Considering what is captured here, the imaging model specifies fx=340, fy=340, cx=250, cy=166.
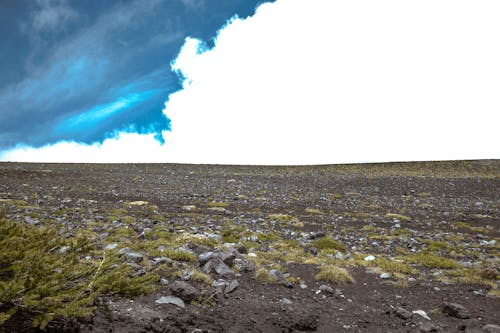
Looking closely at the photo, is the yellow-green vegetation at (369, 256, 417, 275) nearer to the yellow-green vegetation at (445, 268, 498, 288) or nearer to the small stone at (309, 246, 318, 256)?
the yellow-green vegetation at (445, 268, 498, 288)

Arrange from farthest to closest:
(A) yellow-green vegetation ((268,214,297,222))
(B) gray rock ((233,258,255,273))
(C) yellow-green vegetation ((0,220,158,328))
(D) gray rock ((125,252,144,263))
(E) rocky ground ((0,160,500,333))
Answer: (A) yellow-green vegetation ((268,214,297,222))
(B) gray rock ((233,258,255,273))
(D) gray rock ((125,252,144,263))
(E) rocky ground ((0,160,500,333))
(C) yellow-green vegetation ((0,220,158,328))

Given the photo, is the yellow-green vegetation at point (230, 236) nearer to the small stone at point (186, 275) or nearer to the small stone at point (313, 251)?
the small stone at point (313, 251)

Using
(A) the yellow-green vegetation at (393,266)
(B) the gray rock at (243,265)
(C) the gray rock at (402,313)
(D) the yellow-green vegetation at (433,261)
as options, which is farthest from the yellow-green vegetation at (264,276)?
(D) the yellow-green vegetation at (433,261)

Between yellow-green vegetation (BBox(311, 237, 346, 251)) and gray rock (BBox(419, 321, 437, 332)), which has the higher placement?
yellow-green vegetation (BBox(311, 237, 346, 251))

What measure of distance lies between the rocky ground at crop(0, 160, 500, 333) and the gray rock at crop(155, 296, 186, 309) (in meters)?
0.02

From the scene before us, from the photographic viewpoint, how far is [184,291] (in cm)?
794

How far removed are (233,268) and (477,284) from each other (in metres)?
7.46

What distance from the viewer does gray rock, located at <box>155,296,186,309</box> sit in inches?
297

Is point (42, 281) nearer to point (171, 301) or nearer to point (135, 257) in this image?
point (171, 301)

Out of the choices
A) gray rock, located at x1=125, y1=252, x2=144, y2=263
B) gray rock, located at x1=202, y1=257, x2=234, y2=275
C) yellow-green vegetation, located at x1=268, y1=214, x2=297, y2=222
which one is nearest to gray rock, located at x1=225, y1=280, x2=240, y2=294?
gray rock, located at x1=202, y1=257, x2=234, y2=275

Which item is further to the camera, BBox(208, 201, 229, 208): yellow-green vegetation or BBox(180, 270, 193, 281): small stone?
BBox(208, 201, 229, 208): yellow-green vegetation

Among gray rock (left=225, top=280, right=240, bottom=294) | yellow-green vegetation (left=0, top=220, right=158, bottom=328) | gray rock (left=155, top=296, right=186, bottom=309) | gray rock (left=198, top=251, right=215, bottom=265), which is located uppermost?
yellow-green vegetation (left=0, top=220, right=158, bottom=328)

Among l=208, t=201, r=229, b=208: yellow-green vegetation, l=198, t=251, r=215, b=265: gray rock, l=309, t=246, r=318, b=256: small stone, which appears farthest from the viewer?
l=208, t=201, r=229, b=208: yellow-green vegetation

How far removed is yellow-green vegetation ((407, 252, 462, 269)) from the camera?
12.1m
